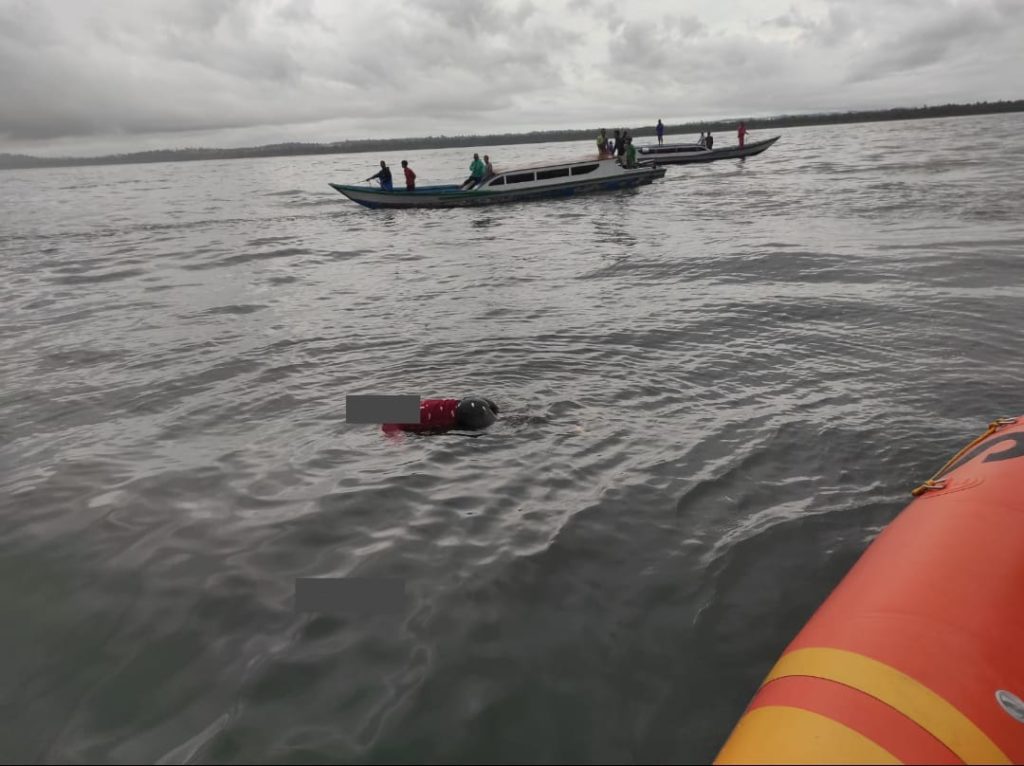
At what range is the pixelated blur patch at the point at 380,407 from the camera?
20.1 feet

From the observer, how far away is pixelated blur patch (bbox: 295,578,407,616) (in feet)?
13.3

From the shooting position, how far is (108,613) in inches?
161

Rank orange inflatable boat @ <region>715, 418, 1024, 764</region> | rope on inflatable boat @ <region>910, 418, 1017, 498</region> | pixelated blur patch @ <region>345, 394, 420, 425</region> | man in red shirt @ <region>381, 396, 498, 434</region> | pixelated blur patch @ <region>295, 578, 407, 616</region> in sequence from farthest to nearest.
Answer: man in red shirt @ <region>381, 396, 498, 434</region> → pixelated blur patch @ <region>345, 394, 420, 425</region> → rope on inflatable boat @ <region>910, 418, 1017, 498</region> → pixelated blur patch @ <region>295, 578, 407, 616</region> → orange inflatable boat @ <region>715, 418, 1024, 764</region>

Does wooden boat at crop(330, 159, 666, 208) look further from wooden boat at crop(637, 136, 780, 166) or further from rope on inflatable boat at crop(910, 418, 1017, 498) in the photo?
rope on inflatable boat at crop(910, 418, 1017, 498)

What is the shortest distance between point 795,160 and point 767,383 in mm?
45567

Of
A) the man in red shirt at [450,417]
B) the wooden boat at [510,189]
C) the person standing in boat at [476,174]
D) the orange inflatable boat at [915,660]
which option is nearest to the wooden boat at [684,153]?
the wooden boat at [510,189]

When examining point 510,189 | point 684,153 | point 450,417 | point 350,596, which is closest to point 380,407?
point 450,417

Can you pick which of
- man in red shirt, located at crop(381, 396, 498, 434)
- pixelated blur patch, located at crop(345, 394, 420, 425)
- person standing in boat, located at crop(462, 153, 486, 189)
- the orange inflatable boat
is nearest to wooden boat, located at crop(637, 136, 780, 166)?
person standing in boat, located at crop(462, 153, 486, 189)

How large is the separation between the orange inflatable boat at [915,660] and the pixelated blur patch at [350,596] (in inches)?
86.6

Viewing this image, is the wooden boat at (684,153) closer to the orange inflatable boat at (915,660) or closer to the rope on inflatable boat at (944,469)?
the rope on inflatable boat at (944,469)

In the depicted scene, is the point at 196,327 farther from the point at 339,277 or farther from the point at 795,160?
the point at 795,160

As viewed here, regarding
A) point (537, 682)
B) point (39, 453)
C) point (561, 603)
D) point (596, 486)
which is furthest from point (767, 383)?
point (39, 453)

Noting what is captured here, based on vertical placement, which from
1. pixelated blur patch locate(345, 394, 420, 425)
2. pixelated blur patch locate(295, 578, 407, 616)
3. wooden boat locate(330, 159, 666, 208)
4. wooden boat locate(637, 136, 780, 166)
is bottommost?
pixelated blur patch locate(295, 578, 407, 616)

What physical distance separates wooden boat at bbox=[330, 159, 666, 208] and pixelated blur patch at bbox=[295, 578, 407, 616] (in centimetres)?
2664
